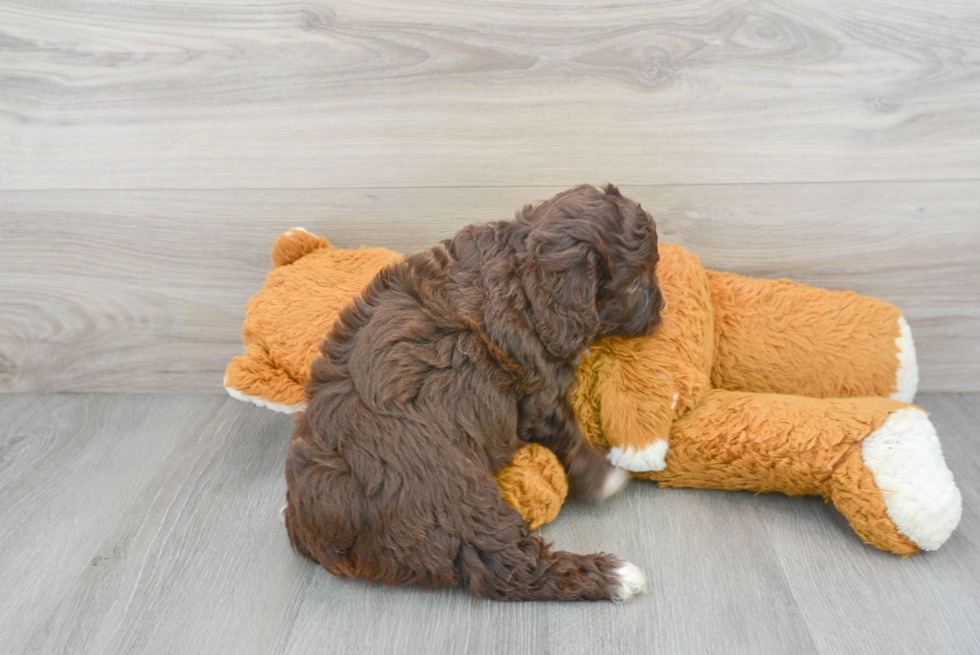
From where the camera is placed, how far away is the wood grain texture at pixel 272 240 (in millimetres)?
1955

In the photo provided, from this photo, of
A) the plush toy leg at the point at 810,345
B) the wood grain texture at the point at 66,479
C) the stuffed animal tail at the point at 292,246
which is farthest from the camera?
the stuffed animal tail at the point at 292,246

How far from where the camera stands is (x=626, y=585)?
138 cm

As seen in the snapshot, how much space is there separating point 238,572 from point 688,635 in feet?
2.97

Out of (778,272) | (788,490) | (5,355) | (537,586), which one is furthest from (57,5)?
(788,490)

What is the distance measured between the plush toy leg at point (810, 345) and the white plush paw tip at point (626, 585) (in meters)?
0.62

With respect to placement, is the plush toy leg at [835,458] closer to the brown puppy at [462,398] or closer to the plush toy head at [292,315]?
the brown puppy at [462,398]

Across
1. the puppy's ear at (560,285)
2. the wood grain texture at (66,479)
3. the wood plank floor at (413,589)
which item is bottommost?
the wood grain texture at (66,479)

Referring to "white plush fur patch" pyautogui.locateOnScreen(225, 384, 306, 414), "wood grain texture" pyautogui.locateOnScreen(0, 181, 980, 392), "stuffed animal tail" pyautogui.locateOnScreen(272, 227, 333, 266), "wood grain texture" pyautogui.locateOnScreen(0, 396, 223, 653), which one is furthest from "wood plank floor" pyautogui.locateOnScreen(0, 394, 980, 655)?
"stuffed animal tail" pyautogui.locateOnScreen(272, 227, 333, 266)

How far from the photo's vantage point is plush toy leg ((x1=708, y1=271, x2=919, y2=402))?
175 cm

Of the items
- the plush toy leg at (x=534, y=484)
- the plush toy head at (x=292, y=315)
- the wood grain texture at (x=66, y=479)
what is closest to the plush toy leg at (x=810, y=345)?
the plush toy leg at (x=534, y=484)

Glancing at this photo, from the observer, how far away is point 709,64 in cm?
185

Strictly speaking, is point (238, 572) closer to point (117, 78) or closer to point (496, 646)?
point (496, 646)

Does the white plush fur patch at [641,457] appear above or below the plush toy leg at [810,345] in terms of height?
below

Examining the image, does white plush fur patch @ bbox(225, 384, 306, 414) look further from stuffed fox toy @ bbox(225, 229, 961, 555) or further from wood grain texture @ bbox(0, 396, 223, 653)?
wood grain texture @ bbox(0, 396, 223, 653)
